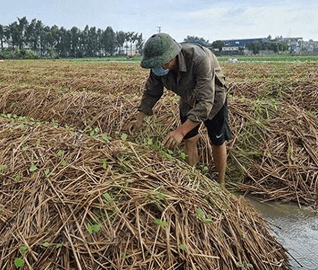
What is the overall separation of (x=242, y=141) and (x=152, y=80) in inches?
72.2

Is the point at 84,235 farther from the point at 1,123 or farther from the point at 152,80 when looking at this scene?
the point at 1,123

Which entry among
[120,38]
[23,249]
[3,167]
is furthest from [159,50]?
[120,38]

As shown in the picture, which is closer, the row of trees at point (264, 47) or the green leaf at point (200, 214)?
the green leaf at point (200, 214)

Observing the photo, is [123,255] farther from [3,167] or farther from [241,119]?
[241,119]

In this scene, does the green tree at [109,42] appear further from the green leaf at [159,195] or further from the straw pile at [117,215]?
the green leaf at [159,195]

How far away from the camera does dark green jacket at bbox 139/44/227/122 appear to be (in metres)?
3.09

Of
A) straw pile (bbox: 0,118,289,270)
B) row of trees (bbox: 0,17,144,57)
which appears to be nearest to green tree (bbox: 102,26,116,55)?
row of trees (bbox: 0,17,144,57)

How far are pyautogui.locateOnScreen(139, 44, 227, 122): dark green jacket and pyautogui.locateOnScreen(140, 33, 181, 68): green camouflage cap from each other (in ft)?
0.75

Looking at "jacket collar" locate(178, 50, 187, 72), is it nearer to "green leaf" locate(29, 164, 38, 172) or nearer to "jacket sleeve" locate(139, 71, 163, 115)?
"jacket sleeve" locate(139, 71, 163, 115)

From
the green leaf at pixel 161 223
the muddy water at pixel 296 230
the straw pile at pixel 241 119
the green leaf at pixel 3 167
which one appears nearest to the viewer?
the green leaf at pixel 161 223

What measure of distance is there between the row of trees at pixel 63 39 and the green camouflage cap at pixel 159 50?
2957 inches

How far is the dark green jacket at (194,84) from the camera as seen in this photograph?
10.1 ft

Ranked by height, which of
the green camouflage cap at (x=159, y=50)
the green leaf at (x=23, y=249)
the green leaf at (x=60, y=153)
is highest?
the green camouflage cap at (x=159, y=50)

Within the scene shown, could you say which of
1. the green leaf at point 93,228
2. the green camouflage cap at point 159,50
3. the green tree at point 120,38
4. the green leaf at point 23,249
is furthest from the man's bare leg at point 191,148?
the green tree at point 120,38
